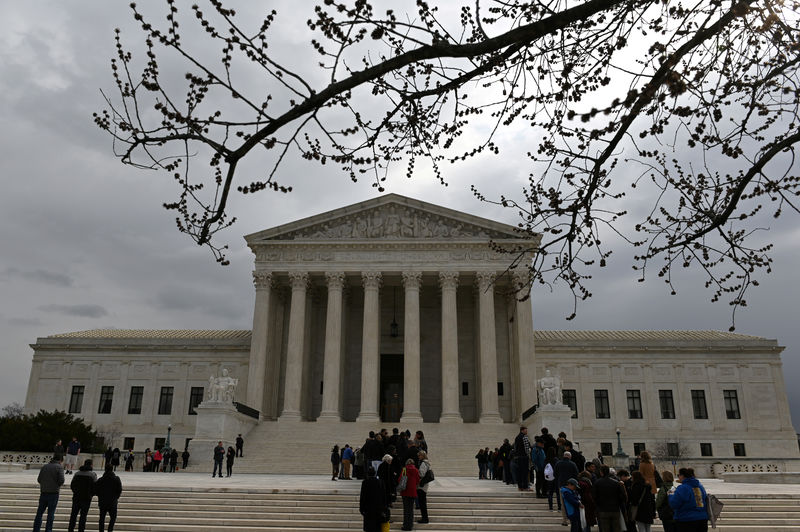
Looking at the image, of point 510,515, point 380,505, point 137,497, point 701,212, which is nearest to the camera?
point 701,212

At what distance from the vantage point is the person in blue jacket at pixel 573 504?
12.8 m

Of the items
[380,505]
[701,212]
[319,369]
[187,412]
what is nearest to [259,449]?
[319,369]

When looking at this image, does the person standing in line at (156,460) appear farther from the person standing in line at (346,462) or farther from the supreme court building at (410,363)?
the person standing in line at (346,462)

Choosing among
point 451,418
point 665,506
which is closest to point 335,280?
point 451,418

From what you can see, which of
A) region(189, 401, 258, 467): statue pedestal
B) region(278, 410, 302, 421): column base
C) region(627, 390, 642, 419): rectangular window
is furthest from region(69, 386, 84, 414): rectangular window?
region(627, 390, 642, 419): rectangular window

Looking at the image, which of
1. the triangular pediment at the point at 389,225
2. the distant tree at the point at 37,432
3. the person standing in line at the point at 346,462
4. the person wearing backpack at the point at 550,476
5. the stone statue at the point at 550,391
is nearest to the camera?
→ the person wearing backpack at the point at 550,476

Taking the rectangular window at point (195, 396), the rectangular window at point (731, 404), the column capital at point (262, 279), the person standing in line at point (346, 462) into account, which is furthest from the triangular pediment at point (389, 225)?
the rectangular window at point (731, 404)

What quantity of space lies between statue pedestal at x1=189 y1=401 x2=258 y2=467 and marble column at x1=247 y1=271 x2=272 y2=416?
562 centimetres

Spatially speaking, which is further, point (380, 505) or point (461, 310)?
point (461, 310)

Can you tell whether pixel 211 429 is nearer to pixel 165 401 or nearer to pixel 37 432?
pixel 37 432

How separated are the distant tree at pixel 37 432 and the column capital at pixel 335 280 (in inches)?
682

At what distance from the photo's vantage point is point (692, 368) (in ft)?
154

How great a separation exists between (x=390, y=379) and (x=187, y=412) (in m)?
15.3

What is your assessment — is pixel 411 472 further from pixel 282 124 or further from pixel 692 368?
pixel 692 368
